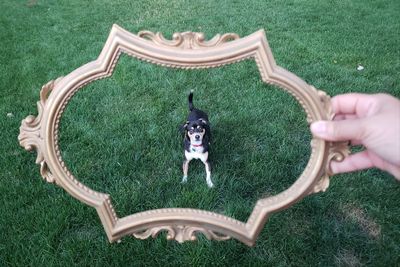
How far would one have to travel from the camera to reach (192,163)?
8.34ft

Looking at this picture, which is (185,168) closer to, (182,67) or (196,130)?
(196,130)

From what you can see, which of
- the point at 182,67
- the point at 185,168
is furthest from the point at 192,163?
the point at 182,67

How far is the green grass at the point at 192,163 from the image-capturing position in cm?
200

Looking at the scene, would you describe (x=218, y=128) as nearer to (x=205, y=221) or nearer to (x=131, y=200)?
(x=131, y=200)

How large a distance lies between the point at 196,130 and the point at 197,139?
0.07 m

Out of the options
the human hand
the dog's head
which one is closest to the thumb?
the human hand

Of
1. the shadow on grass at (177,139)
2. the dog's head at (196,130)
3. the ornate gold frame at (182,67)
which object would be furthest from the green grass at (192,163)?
the ornate gold frame at (182,67)

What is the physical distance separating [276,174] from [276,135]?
379 millimetres

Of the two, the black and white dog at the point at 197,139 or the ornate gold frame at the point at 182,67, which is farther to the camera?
the black and white dog at the point at 197,139

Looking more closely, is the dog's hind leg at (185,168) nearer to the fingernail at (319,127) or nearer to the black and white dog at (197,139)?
the black and white dog at (197,139)

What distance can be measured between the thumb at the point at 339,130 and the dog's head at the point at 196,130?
1024 mm

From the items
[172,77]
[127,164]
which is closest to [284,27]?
[172,77]

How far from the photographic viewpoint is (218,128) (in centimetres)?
280

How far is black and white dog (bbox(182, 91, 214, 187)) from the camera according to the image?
220cm
